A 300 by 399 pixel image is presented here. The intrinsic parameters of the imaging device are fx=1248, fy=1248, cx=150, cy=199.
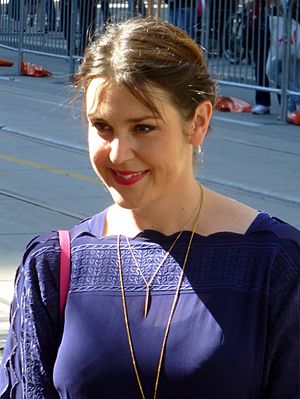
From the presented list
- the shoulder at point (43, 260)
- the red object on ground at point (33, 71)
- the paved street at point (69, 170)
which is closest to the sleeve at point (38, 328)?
the shoulder at point (43, 260)

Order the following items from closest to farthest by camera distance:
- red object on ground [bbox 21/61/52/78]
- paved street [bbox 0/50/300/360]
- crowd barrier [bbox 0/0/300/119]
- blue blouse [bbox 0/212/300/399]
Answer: blue blouse [bbox 0/212/300/399], paved street [bbox 0/50/300/360], crowd barrier [bbox 0/0/300/119], red object on ground [bbox 21/61/52/78]

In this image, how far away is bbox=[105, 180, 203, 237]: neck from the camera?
243 centimetres

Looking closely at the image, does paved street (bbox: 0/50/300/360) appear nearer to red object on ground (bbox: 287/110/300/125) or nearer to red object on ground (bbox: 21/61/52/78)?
red object on ground (bbox: 287/110/300/125)

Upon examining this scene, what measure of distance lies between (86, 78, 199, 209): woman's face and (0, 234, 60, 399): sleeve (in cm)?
19

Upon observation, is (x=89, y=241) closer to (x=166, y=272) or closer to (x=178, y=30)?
(x=166, y=272)

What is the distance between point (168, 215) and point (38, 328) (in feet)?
1.09

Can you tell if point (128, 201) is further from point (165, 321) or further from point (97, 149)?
point (165, 321)

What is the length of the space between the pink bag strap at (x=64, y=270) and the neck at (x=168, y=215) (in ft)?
0.34

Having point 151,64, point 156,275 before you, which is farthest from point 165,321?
point 151,64

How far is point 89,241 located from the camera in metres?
2.46

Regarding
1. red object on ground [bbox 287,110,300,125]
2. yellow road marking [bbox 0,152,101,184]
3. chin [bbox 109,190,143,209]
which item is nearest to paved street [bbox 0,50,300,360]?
yellow road marking [bbox 0,152,101,184]

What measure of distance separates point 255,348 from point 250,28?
1303cm

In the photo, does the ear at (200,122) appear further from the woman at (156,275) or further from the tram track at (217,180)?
the tram track at (217,180)

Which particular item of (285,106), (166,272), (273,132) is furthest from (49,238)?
(285,106)
